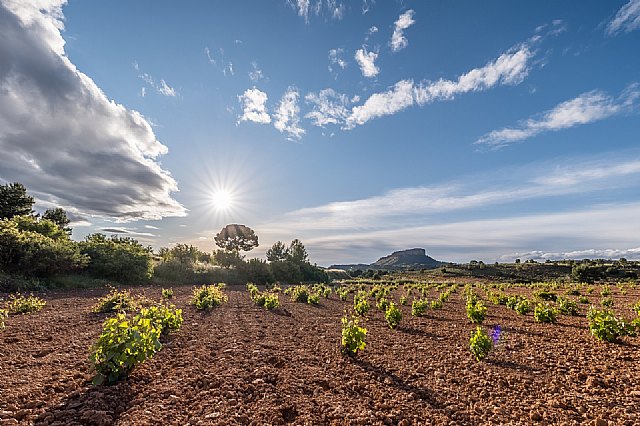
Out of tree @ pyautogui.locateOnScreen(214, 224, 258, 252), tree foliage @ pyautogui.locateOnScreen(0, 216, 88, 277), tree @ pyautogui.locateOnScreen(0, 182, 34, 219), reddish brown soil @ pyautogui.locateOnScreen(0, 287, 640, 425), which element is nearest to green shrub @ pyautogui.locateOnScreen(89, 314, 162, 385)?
reddish brown soil @ pyautogui.locateOnScreen(0, 287, 640, 425)

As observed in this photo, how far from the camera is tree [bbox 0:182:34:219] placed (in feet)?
123

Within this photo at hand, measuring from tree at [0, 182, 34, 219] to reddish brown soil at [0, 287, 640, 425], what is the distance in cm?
3879

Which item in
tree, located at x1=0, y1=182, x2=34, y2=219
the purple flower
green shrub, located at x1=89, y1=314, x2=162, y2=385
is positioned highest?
tree, located at x1=0, y1=182, x2=34, y2=219

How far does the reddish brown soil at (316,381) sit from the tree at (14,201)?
127ft

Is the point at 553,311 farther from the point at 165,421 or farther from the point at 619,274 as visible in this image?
the point at 619,274

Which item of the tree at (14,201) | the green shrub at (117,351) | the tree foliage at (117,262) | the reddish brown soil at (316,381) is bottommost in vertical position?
the reddish brown soil at (316,381)

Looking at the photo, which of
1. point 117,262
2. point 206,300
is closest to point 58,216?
point 117,262

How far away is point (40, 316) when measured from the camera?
1113cm

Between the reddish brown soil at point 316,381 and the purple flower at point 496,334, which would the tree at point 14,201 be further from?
the purple flower at point 496,334

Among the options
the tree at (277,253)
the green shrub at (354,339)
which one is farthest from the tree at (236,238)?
the green shrub at (354,339)

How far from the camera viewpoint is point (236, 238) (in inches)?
2904

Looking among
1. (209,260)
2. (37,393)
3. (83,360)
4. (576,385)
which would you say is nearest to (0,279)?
(83,360)

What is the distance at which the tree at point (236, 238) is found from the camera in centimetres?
7319

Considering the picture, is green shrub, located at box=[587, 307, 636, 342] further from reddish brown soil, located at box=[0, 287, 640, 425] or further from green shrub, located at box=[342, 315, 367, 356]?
green shrub, located at box=[342, 315, 367, 356]
